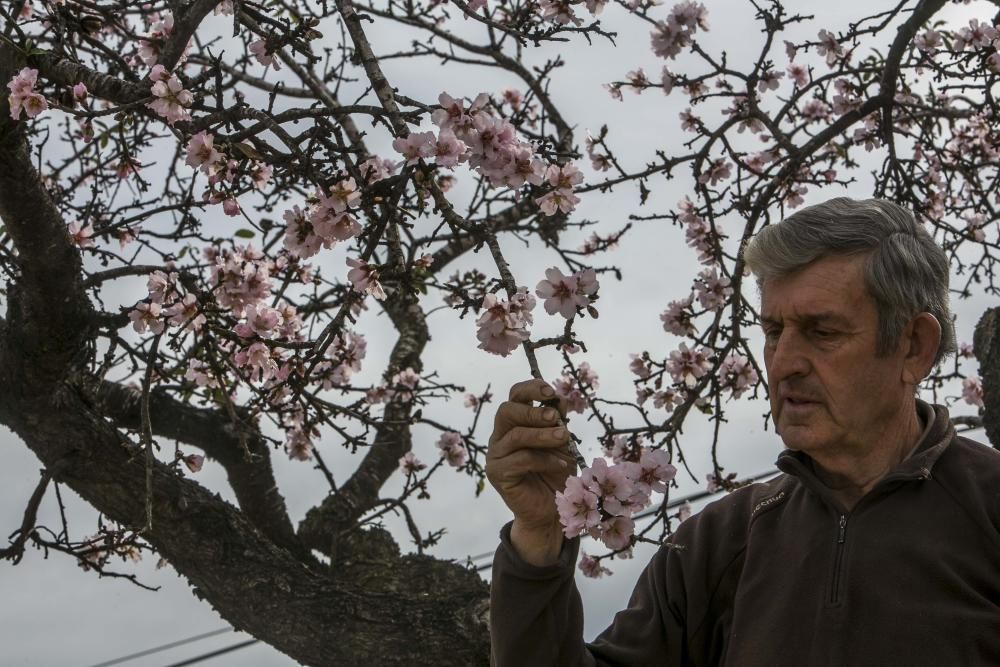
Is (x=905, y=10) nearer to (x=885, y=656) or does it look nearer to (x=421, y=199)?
(x=421, y=199)

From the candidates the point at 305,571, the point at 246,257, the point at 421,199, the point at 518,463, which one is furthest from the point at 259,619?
the point at 518,463

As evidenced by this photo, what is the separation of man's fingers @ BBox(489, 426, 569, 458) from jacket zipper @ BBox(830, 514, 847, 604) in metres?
0.48

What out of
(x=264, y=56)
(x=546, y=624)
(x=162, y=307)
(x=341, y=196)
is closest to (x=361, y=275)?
(x=341, y=196)

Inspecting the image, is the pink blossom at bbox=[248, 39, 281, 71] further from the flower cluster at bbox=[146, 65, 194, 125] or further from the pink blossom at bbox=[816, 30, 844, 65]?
the pink blossom at bbox=[816, 30, 844, 65]

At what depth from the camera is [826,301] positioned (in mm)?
1729

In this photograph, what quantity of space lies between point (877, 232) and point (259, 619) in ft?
8.30

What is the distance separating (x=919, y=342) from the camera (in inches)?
70.1

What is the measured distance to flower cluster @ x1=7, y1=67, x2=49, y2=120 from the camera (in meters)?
3.04

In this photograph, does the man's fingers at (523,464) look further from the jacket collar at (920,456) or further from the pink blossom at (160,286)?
the pink blossom at (160,286)

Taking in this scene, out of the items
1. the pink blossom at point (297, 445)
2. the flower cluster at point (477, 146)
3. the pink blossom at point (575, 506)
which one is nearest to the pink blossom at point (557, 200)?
the flower cluster at point (477, 146)

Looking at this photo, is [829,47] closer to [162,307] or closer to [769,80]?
[769,80]

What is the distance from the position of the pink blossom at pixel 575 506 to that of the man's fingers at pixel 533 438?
6 centimetres

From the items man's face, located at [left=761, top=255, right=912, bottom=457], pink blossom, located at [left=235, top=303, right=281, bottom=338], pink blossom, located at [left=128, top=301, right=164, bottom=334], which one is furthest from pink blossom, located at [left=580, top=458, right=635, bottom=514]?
pink blossom, located at [left=128, top=301, right=164, bottom=334]

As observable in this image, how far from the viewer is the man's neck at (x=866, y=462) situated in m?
1.77
